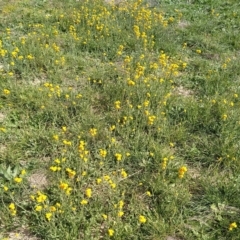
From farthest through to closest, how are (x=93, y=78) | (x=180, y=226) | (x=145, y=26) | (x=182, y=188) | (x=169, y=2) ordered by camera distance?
(x=169, y=2) < (x=145, y=26) < (x=93, y=78) < (x=182, y=188) < (x=180, y=226)

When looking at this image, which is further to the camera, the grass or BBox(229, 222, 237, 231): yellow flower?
the grass

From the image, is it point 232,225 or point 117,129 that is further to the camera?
point 117,129

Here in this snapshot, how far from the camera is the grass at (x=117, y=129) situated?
348 centimetres

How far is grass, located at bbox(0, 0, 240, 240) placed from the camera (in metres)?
3.48

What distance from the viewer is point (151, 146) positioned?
4.25 m

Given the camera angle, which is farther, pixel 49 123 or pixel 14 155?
pixel 49 123

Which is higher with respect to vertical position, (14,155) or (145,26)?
(145,26)

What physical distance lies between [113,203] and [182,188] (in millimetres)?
775

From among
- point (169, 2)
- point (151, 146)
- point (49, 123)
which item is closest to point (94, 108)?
point (49, 123)

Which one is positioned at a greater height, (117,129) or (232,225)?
(232,225)

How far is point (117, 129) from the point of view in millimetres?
4539

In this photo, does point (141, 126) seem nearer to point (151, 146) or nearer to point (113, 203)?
point (151, 146)

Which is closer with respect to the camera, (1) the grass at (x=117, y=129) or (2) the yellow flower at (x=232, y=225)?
(2) the yellow flower at (x=232, y=225)

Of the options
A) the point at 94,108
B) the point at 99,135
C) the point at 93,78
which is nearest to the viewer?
the point at 99,135
